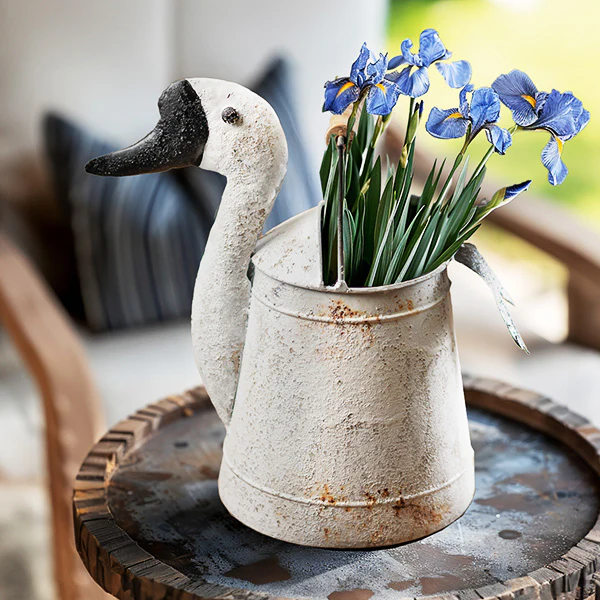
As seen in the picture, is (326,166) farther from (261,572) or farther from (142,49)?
(142,49)

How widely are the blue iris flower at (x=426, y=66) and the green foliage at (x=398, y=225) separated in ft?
→ 0.14

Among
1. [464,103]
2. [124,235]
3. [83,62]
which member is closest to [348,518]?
[464,103]

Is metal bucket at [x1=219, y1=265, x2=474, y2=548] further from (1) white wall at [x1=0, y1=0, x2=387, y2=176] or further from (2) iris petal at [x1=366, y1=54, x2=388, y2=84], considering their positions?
(1) white wall at [x1=0, y1=0, x2=387, y2=176]

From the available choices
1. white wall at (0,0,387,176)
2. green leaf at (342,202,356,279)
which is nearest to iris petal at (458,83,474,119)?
green leaf at (342,202,356,279)

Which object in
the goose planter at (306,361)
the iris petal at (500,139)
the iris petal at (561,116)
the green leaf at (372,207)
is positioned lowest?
the goose planter at (306,361)

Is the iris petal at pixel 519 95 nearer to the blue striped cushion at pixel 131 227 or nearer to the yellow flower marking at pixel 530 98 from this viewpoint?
the yellow flower marking at pixel 530 98

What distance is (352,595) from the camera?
73cm

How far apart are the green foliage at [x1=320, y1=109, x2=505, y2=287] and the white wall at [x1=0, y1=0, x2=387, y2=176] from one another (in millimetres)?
1189

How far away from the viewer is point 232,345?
817mm

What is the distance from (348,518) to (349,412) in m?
0.09

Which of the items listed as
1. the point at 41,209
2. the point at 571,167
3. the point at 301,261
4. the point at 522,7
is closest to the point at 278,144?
the point at 301,261

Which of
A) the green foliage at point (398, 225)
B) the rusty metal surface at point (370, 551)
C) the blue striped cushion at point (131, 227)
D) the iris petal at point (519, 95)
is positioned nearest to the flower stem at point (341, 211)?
the green foliage at point (398, 225)

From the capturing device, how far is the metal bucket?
2.44 feet

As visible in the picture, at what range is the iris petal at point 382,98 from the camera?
0.69 meters
